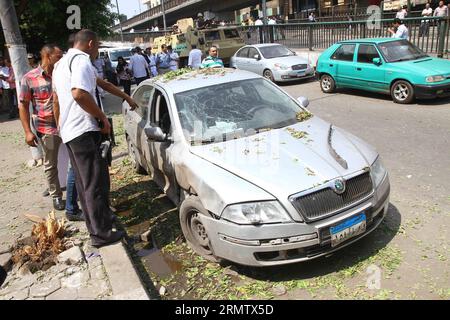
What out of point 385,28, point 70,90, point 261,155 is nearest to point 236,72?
point 261,155

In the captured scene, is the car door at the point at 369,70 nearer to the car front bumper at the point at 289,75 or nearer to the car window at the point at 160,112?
the car front bumper at the point at 289,75

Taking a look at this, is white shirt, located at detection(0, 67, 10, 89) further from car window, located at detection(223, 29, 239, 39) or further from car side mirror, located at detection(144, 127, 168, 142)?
car window, located at detection(223, 29, 239, 39)

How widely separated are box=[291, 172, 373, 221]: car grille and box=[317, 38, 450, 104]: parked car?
677 cm

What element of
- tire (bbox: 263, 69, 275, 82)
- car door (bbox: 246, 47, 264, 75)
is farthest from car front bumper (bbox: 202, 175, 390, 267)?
car door (bbox: 246, 47, 264, 75)

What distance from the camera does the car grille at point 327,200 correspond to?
318 cm

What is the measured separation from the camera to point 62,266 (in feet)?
12.5

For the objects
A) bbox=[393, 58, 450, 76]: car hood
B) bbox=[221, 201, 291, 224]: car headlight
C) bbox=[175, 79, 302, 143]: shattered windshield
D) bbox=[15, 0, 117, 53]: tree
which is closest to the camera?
bbox=[221, 201, 291, 224]: car headlight

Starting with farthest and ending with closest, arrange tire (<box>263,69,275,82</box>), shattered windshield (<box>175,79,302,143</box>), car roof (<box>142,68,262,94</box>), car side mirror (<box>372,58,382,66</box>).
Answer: tire (<box>263,69,275,82</box>) → car side mirror (<box>372,58,382,66</box>) → car roof (<box>142,68,262,94</box>) → shattered windshield (<box>175,79,302,143</box>)

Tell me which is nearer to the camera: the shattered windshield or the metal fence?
the shattered windshield

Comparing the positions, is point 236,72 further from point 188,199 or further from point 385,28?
point 385,28

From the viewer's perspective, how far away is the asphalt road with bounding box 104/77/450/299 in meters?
3.36

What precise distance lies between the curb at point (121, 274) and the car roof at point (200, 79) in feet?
6.25

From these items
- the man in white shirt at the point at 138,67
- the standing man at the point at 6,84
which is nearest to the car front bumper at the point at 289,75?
the man in white shirt at the point at 138,67
